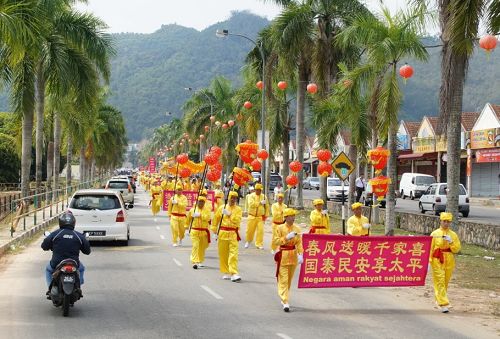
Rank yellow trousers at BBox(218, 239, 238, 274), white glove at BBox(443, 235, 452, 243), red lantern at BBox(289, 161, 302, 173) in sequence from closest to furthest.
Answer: white glove at BBox(443, 235, 452, 243), yellow trousers at BBox(218, 239, 238, 274), red lantern at BBox(289, 161, 302, 173)

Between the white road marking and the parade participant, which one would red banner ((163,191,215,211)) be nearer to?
the parade participant

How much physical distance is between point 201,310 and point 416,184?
149 feet

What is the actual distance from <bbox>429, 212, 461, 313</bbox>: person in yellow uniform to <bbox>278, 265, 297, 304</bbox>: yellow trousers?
7.60 ft

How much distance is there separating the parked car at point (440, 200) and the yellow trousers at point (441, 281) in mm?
22891

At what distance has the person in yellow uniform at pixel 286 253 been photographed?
11266mm

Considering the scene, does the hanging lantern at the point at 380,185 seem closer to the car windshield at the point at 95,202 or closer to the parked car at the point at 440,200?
the car windshield at the point at 95,202

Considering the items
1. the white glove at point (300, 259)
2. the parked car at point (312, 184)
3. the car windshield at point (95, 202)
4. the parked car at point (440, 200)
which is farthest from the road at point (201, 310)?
the parked car at point (312, 184)

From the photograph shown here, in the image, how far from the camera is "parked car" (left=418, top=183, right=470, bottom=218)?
112ft

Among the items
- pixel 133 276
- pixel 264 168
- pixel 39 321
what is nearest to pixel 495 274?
pixel 133 276

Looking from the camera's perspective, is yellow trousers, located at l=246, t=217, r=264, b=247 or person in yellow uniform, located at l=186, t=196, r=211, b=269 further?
yellow trousers, located at l=246, t=217, r=264, b=247

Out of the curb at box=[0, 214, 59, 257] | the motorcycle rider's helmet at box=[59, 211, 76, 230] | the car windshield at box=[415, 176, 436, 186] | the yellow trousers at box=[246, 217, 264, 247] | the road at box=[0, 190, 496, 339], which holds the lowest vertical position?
the road at box=[0, 190, 496, 339]

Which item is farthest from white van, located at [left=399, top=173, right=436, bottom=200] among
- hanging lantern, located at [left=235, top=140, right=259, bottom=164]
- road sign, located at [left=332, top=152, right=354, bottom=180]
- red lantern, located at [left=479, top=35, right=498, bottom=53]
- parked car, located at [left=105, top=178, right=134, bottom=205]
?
red lantern, located at [left=479, top=35, right=498, bottom=53]

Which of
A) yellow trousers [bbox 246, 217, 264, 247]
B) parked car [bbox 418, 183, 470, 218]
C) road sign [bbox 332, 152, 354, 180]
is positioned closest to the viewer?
yellow trousers [bbox 246, 217, 264, 247]

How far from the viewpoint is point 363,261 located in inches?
485
